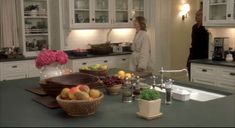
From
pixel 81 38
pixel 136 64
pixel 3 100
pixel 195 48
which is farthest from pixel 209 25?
pixel 3 100

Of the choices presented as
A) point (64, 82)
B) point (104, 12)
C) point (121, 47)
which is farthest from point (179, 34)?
point (64, 82)

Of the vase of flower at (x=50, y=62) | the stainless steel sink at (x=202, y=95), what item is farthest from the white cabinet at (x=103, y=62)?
the stainless steel sink at (x=202, y=95)

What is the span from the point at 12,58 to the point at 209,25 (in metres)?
3.31

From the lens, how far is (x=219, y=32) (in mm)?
5145

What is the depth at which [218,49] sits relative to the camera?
491 centimetres

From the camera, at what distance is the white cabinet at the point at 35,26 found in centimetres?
532

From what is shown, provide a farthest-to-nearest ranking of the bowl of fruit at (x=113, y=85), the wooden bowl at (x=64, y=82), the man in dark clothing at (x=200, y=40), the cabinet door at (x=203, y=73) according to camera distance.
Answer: the man in dark clothing at (x=200, y=40) < the cabinet door at (x=203, y=73) < the bowl of fruit at (x=113, y=85) < the wooden bowl at (x=64, y=82)

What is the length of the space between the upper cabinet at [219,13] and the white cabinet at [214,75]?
745 millimetres

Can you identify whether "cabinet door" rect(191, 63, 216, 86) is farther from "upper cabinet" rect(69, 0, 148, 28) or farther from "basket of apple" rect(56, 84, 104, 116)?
"basket of apple" rect(56, 84, 104, 116)

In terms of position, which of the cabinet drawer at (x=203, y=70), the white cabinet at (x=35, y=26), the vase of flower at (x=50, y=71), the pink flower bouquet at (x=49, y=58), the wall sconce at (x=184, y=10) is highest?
the wall sconce at (x=184, y=10)

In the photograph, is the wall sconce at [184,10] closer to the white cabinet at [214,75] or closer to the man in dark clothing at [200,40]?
the man in dark clothing at [200,40]

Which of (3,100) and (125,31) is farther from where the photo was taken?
(125,31)

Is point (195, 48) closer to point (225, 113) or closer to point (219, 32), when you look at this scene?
point (219, 32)

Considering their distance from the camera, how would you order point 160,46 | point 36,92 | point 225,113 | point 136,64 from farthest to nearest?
point 160,46, point 136,64, point 36,92, point 225,113
